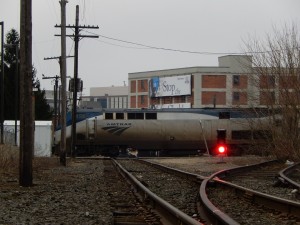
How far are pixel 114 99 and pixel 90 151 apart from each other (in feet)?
376

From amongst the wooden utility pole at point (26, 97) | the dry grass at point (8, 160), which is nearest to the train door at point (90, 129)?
the dry grass at point (8, 160)

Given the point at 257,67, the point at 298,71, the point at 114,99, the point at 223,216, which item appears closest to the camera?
the point at 223,216

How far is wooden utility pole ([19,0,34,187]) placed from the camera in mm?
13414

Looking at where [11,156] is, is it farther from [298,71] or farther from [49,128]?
[49,128]

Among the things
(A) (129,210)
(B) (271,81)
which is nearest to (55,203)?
(A) (129,210)

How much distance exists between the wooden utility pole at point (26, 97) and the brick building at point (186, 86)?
7353 centimetres

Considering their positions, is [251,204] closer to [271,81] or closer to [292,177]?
[292,177]

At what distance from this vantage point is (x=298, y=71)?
2638cm

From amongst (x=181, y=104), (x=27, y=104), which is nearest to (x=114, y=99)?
(x=181, y=104)

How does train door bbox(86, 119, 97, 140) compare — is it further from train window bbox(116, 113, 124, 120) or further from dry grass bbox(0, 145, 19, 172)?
dry grass bbox(0, 145, 19, 172)

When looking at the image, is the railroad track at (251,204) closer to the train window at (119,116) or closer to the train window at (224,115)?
the train window at (224,115)

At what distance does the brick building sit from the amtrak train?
41732mm

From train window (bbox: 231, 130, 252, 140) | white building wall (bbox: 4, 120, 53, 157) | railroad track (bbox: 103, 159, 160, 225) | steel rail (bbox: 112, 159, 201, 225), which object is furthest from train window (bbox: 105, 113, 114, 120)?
steel rail (bbox: 112, 159, 201, 225)

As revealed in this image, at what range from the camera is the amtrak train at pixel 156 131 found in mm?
43156
